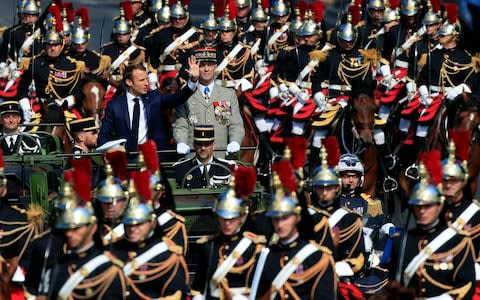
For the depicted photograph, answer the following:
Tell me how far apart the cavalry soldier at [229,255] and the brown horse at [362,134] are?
7.30 metres

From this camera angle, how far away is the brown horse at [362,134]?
26.8m

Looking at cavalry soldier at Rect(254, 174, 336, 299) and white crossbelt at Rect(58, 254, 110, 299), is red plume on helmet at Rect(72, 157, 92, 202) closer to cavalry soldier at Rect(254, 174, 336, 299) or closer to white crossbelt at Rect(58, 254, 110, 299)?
white crossbelt at Rect(58, 254, 110, 299)

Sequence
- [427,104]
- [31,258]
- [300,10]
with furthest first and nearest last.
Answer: [300,10], [427,104], [31,258]

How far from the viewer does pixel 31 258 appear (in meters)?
19.9

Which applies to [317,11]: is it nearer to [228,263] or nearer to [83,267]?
[228,263]

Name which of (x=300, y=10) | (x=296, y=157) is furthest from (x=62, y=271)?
(x=300, y=10)

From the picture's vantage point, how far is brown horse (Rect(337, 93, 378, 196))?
26750 millimetres

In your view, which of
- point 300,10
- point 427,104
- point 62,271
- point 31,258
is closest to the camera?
point 62,271

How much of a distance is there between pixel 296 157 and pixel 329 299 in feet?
6.46

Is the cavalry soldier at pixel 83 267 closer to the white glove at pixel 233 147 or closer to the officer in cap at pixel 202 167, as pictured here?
the officer in cap at pixel 202 167

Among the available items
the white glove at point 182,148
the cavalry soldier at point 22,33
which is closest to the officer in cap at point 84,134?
the white glove at point 182,148

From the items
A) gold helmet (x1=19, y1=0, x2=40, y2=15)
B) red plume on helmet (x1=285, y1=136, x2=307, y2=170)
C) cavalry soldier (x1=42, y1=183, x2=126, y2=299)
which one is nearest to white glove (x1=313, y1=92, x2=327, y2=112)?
gold helmet (x1=19, y1=0, x2=40, y2=15)

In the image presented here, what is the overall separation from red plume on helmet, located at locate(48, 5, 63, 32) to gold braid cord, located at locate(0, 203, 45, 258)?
381 inches

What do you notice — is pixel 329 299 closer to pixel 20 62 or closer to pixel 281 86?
pixel 281 86
